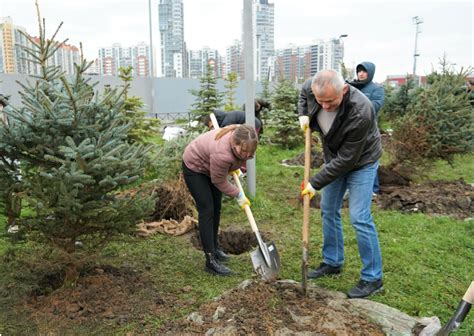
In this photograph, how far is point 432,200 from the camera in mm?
6059

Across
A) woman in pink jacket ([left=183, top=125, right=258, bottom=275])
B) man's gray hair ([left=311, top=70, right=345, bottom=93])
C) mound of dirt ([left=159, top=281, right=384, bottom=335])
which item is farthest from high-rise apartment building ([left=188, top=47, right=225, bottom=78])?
mound of dirt ([left=159, top=281, right=384, bottom=335])

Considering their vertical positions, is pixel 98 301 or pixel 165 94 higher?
pixel 165 94

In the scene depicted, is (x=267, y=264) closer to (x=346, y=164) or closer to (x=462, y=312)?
(x=346, y=164)

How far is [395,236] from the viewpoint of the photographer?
4855 mm

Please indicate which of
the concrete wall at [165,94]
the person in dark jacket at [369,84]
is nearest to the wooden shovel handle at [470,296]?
the person in dark jacket at [369,84]

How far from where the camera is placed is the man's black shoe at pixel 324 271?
3732 millimetres

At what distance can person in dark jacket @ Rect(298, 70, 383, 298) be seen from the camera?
→ 3.07 metres

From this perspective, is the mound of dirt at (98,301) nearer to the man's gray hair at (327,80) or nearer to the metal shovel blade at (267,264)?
the metal shovel blade at (267,264)

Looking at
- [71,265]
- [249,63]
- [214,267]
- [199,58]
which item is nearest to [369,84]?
[249,63]

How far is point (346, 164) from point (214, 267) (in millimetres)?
1522

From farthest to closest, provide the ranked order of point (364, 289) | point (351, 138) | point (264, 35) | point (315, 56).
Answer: point (315, 56), point (264, 35), point (364, 289), point (351, 138)

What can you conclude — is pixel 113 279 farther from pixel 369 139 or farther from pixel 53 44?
pixel 369 139

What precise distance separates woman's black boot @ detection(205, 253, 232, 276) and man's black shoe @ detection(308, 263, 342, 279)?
753mm

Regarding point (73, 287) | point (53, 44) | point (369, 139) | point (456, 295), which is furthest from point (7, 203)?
point (456, 295)
